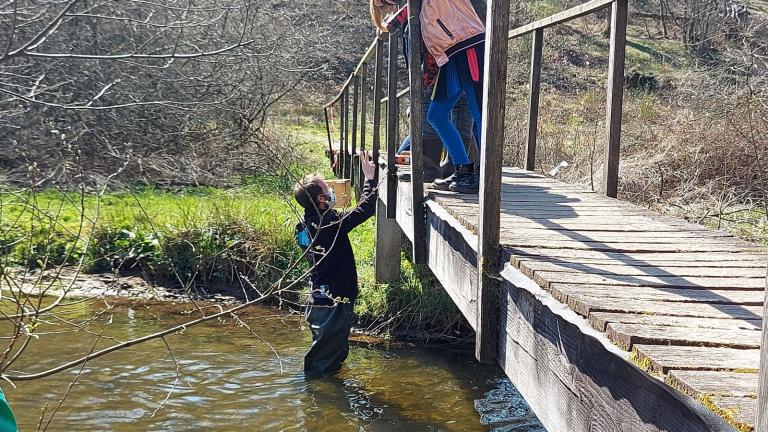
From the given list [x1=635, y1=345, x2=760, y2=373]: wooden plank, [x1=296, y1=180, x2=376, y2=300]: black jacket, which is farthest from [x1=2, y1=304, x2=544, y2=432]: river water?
[x1=635, y1=345, x2=760, y2=373]: wooden plank

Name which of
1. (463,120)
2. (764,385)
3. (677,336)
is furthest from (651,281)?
(463,120)

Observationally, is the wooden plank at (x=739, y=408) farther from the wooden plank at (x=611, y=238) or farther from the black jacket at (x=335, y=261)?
the black jacket at (x=335, y=261)

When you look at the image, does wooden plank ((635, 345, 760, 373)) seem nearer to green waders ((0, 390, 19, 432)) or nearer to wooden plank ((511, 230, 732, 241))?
green waders ((0, 390, 19, 432))

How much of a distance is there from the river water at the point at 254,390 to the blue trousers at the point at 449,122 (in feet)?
5.05

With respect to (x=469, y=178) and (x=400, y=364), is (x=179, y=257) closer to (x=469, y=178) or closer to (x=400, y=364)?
(x=400, y=364)

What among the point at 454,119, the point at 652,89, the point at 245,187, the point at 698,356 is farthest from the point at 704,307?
the point at 652,89

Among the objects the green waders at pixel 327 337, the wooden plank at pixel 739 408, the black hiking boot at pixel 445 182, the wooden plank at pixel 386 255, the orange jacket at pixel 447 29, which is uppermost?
the orange jacket at pixel 447 29

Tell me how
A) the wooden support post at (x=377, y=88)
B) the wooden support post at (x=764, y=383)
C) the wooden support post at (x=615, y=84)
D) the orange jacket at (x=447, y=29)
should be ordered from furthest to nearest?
the wooden support post at (x=377, y=88) → the orange jacket at (x=447, y=29) → the wooden support post at (x=615, y=84) → the wooden support post at (x=764, y=383)

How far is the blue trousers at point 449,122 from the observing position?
5.29 meters

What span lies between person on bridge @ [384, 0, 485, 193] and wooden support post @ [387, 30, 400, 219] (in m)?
0.66

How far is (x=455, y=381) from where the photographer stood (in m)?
7.31

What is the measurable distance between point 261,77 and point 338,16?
7.34 metres

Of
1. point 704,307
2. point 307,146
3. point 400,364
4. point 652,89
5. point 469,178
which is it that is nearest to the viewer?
point 704,307

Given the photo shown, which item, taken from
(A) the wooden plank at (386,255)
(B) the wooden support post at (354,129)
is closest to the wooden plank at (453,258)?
(A) the wooden plank at (386,255)
